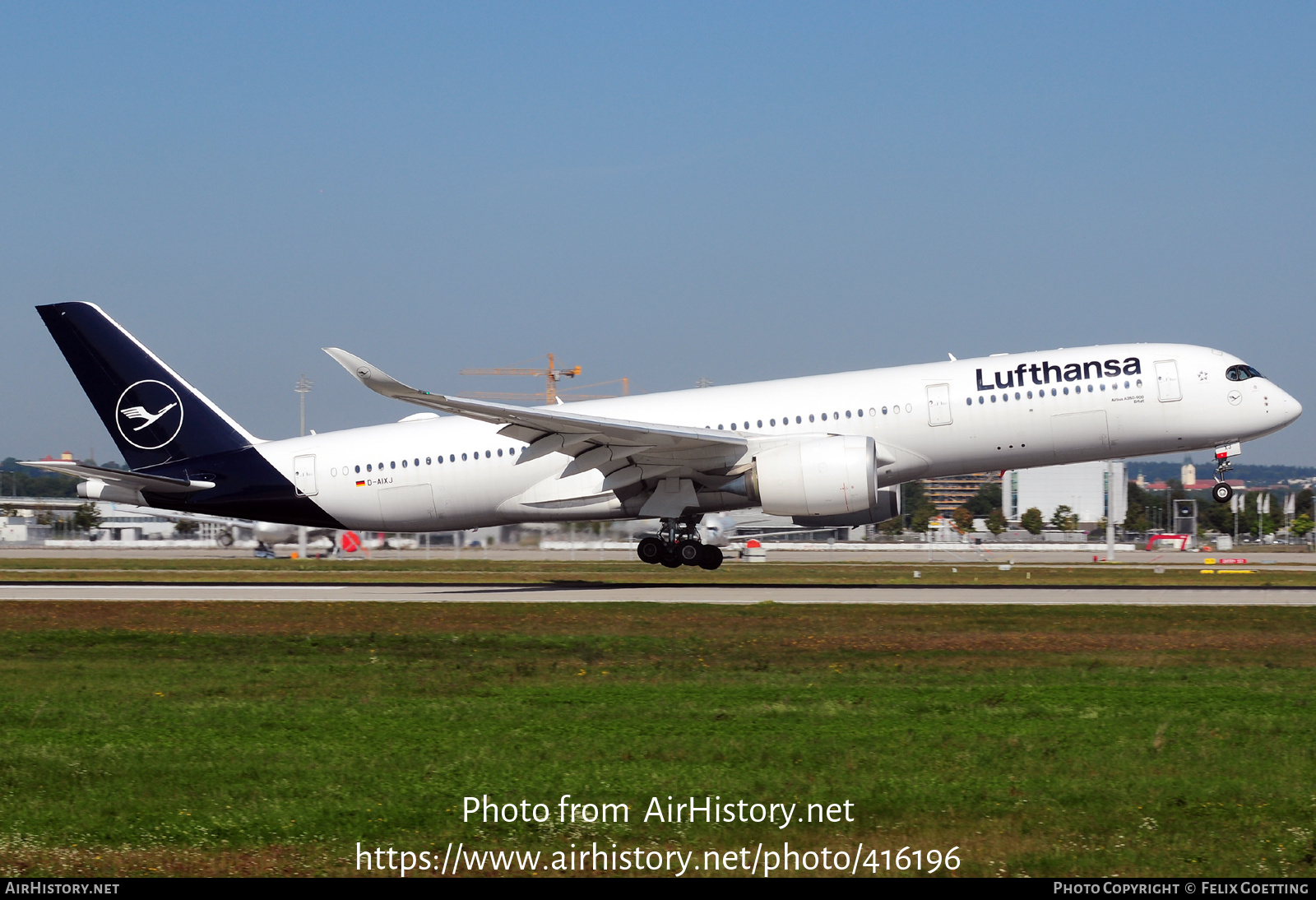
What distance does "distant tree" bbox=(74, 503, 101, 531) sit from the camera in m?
104

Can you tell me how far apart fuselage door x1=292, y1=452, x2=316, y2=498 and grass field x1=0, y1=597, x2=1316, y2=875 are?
1161cm

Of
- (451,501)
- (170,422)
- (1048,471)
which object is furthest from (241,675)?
(1048,471)

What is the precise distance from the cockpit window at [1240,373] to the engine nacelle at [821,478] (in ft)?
27.9

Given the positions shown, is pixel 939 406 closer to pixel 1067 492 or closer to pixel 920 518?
pixel 1067 492

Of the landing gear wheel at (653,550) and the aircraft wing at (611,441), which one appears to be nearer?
the aircraft wing at (611,441)

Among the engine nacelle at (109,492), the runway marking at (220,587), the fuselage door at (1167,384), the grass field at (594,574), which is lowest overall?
the grass field at (594,574)

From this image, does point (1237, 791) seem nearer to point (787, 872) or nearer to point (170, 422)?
point (787, 872)

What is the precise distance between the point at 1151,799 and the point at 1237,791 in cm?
76

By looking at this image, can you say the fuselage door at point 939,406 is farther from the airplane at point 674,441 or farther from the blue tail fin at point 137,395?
the blue tail fin at point 137,395

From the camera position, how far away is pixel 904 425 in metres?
28.6

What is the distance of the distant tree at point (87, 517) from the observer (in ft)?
340

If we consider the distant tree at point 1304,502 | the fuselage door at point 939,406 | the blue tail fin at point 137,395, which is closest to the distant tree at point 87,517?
the blue tail fin at point 137,395

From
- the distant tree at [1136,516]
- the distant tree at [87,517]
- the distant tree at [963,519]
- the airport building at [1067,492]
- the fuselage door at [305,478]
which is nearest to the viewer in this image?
the fuselage door at [305,478]

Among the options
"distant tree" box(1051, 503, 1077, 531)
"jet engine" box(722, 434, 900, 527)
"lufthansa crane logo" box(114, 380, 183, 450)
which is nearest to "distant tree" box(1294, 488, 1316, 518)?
"distant tree" box(1051, 503, 1077, 531)
